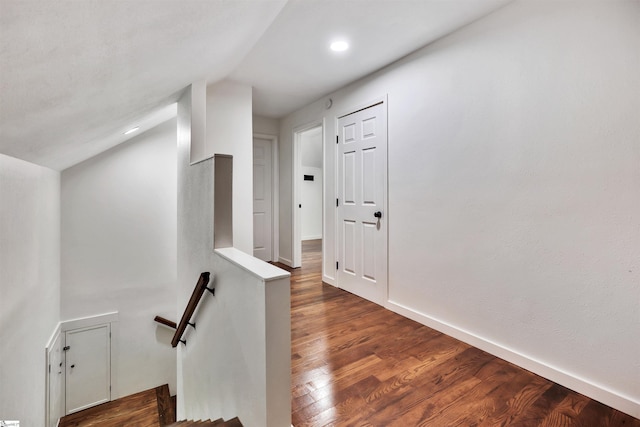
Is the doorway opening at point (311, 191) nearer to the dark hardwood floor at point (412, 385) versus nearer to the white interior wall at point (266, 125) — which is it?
the white interior wall at point (266, 125)

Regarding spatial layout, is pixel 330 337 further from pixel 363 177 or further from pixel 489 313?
pixel 363 177

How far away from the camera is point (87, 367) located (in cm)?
339

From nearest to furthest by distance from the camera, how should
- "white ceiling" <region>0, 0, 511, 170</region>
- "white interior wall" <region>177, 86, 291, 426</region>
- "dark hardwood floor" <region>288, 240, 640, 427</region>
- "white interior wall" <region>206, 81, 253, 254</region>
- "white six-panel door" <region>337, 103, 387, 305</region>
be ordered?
1. "white ceiling" <region>0, 0, 511, 170</region>
2. "white interior wall" <region>177, 86, 291, 426</region>
3. "dark hardwood floor" <region>288, 240, 640, 427</region>
4. "white six-panel door" <region>337, 103, 387, 305</region>
5. "white interior wall" <region>206, 81, 253, 254</region>

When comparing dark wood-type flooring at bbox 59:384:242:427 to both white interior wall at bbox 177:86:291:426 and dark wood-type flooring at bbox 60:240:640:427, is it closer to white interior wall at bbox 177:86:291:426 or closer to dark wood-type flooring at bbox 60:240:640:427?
white interior wall at bbox 177:86:291:426

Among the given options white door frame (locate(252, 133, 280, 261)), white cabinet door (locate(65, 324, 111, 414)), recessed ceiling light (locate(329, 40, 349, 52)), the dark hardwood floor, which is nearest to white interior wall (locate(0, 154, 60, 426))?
white cabinet door (locate(65, 324, 111, 414))

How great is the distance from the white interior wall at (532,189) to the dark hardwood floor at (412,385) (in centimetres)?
15

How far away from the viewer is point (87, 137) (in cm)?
217

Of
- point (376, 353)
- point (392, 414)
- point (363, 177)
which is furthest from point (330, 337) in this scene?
point (363, 177)

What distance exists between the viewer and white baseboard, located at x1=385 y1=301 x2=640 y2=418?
1452 mm

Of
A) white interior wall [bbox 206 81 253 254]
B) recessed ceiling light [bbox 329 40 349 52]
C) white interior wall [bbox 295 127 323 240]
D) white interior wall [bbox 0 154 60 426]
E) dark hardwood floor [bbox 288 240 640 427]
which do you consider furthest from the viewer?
white interior wall [bbox 295 127 323 240]

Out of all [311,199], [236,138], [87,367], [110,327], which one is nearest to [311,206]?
[311,199]

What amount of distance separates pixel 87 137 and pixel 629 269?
11.8ft

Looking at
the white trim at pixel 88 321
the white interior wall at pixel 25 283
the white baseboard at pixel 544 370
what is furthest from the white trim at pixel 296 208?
the white interior wall at pixel 25 283

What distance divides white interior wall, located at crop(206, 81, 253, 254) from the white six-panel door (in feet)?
3.46
